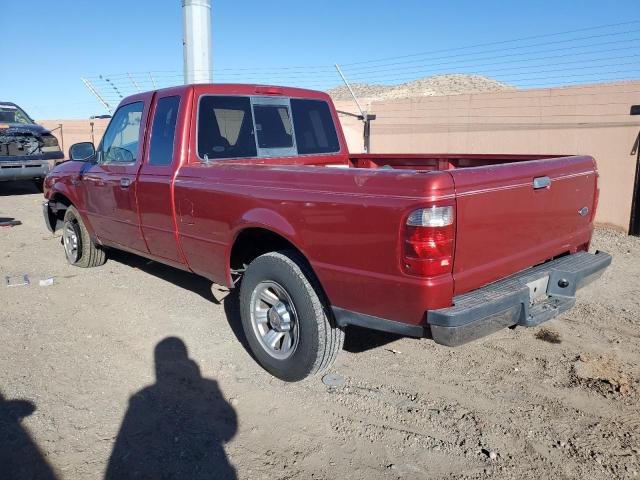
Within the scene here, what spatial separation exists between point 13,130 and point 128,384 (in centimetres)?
1094

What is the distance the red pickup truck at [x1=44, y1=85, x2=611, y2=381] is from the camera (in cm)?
282

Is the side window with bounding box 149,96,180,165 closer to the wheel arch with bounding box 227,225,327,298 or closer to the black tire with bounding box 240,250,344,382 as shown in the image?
the wheel arch with bounding box 227,225,327,298

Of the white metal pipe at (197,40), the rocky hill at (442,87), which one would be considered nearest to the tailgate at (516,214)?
the white metal pipe at (197,40)

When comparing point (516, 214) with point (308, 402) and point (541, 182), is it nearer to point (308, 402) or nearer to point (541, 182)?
point (541, 182)

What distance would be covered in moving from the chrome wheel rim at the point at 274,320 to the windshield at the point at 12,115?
1211 centimetres

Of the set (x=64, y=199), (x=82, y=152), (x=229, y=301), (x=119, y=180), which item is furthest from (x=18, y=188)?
(x=229, y=301)

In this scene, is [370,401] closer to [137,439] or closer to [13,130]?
[137,439]

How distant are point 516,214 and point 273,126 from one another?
2445 mm

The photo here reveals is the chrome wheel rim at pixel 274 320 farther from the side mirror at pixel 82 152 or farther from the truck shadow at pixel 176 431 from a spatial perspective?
the side mirror at pixel 82 152

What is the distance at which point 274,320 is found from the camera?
371 centimetres

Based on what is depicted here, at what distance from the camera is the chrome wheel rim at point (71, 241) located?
6568 mm

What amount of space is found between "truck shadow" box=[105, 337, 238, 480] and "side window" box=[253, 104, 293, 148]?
2.02m

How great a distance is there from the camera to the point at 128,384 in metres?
3.73

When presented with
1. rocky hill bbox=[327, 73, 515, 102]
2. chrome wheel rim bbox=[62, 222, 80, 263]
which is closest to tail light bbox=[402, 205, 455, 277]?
chrome wheel rim bbox=[62, 222, 80, 263]
